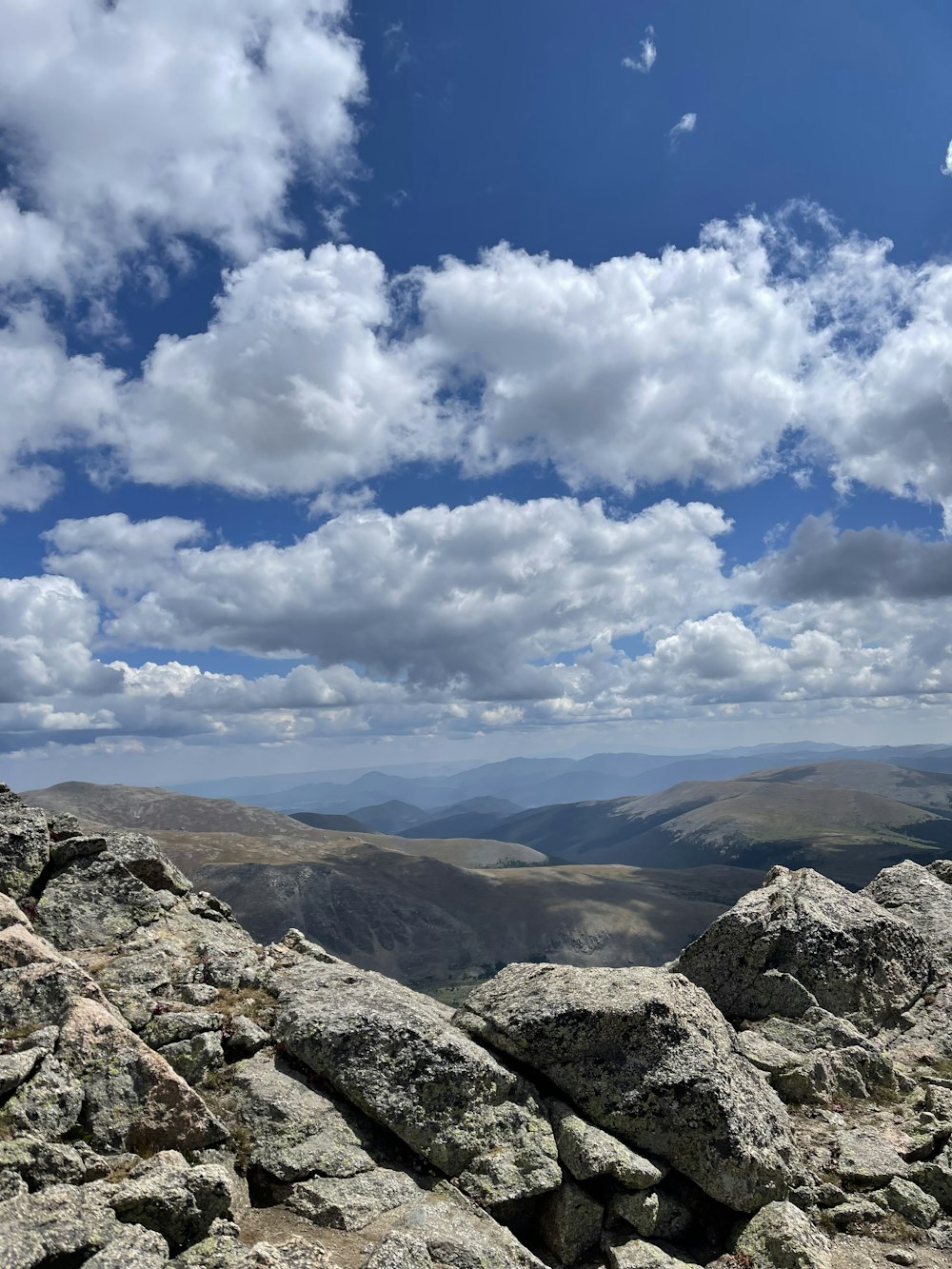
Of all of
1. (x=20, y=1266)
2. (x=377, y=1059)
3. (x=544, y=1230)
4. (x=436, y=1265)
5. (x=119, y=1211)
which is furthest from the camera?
(x=377, y=1059)

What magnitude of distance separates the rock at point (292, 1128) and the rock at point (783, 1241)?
904 centimetres

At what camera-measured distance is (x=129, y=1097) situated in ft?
46.6

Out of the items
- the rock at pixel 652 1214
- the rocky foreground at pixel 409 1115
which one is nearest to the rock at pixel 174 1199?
the rocky foreground at pixel 409 1115

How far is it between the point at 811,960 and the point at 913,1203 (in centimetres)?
1012

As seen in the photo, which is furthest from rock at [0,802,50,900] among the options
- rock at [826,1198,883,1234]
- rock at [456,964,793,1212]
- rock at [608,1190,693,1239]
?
rock at [826,1198,883,1234]

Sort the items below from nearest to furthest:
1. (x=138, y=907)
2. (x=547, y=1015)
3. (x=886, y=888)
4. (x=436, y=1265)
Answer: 1. (x=436, y=1265)
2. (x=547, y=1015)
3. (x=138, y=907)
4. (x=886, y=888)

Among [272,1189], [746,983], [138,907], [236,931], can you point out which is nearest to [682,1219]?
[272,1189]

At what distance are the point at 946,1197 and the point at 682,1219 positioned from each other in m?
7.32

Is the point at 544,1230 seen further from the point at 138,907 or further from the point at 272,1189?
the point at 138,907

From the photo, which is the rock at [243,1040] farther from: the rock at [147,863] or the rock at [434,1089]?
the rock at [147,863]

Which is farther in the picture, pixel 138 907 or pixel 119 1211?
pixel 138 907

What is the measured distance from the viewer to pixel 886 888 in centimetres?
3425

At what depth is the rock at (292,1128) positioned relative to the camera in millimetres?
14992

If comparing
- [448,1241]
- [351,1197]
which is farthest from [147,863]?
[448,1241]
